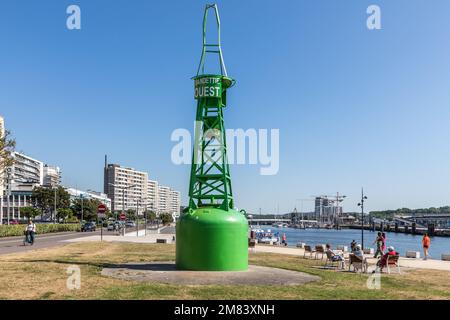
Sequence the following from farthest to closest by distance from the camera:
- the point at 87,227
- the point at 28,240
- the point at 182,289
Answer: the point at 87,227
the point at 28,240
the point at 182,289

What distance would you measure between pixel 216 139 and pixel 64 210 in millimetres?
95545

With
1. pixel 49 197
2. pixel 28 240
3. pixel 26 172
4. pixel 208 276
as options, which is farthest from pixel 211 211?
pixel 26 172

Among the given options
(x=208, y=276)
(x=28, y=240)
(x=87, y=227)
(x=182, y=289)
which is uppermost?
(x=182, y=289)

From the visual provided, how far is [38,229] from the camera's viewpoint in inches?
2178

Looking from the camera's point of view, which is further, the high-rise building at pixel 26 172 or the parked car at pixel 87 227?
the high-rise building at pixel 26 172

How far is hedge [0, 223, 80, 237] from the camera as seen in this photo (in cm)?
4505

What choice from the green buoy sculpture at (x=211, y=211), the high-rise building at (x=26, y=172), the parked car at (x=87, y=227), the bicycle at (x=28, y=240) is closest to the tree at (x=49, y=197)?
the parked car at (x=87, y=227)

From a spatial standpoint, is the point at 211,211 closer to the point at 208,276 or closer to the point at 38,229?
the point at 208,276

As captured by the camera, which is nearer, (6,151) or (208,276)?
(208,276)

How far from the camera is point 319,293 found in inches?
488

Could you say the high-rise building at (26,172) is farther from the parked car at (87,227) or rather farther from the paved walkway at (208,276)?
the paved walkway at (208,276)

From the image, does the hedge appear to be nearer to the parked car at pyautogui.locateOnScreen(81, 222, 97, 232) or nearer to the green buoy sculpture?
the parked car at pyautogui.locateOnScreen(81, 222, 97, 232)

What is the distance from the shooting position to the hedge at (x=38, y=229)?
1774 inches

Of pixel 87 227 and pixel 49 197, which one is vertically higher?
pixel 49 197
